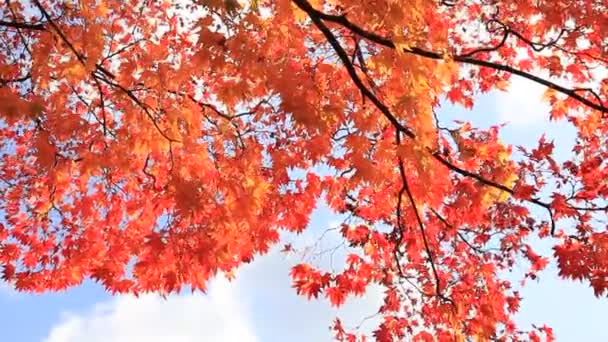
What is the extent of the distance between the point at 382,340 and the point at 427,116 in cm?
348

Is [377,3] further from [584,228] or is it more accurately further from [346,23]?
[584,228]

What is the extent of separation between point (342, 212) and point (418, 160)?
2.58 m

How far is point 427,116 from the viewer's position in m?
5.57

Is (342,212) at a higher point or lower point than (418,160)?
higher

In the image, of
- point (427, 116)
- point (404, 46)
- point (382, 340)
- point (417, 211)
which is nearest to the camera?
point (404, 46)

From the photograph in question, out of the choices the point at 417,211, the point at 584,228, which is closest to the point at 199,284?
the point at 417,211

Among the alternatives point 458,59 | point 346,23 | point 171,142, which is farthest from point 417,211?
point 171,142

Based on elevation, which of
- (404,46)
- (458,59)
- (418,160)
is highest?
(458,59)

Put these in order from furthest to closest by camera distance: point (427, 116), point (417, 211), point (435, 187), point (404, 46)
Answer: point (435, 187) < point (417, 211) < point (427, 116) < point (404, 46)

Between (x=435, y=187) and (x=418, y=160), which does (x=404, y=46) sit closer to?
(x=418, y=160)

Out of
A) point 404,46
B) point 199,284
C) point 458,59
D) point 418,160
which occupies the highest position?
point 458,59

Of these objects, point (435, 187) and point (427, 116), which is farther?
point (435, 187)

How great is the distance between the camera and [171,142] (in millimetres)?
6523

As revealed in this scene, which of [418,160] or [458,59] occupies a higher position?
[458,59]
